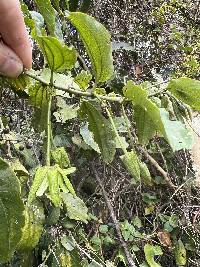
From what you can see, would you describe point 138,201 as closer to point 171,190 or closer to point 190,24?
point 171,190

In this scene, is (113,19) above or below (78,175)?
above

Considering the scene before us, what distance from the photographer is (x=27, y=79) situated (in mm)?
703

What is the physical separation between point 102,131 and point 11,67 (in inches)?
12.0

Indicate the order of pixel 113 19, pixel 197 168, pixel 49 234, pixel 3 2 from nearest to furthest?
pixel 3 2, pixel 49 234, pixel 113 19, pixel 197 168

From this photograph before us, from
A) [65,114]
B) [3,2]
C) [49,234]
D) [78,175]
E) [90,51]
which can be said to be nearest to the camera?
[3,2]

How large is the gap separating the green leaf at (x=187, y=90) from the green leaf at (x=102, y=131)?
14cm

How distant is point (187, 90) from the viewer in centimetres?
65

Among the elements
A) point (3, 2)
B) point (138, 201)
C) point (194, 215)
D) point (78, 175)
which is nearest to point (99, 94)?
point (3, 2)

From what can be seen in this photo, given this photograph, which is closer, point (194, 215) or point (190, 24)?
point (194, 215)

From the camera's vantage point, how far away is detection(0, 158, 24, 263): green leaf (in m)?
0.59

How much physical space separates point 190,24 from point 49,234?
162 cm

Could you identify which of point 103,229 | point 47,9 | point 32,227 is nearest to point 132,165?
point 47,9

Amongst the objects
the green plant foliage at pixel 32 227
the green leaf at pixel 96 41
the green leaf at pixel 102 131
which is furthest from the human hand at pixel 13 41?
the green plant foliage at pixel 32 227

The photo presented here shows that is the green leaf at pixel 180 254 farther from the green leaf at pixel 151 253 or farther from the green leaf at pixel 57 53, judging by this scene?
the green leaf at pixel 57 53
